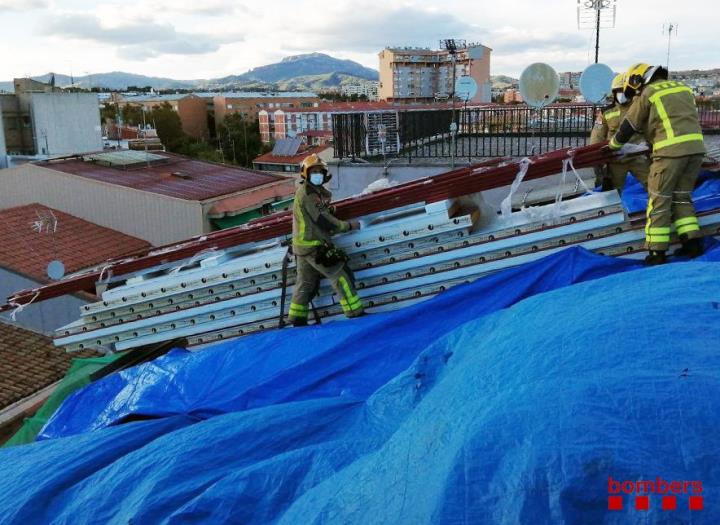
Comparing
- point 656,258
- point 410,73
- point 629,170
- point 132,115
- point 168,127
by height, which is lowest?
point 656,258

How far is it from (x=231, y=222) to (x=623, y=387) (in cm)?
1529

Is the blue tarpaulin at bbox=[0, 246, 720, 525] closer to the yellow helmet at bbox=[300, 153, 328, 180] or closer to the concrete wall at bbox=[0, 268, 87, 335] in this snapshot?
the yellow helmet at bbox=[300, 153, 328, 180]

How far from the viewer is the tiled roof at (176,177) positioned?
17688mm

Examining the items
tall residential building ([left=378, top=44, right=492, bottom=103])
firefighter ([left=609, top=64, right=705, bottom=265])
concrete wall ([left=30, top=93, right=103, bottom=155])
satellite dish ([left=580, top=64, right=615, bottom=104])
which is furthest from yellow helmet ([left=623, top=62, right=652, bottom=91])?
tall residential building ([left=378, top=44, right=492, bottom=103])

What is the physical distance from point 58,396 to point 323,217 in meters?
2.88

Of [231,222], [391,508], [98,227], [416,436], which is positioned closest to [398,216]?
[416,436]

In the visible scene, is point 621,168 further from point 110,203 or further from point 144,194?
point 110,203

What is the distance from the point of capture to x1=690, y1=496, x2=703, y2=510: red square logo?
182cm

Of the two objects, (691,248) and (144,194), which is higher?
(691,248)

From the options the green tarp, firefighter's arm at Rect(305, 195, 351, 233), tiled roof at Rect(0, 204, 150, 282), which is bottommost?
tiled roof at Rect(0, 204, 150, 282)

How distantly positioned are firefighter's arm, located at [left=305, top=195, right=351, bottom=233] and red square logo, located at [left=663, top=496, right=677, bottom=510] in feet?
10.7

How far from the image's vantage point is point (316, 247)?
4.78 m

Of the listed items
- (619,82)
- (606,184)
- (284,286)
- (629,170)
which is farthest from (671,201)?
(284,286)

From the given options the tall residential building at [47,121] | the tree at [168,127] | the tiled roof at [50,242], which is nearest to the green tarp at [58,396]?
the tiled roof at [50,242]
